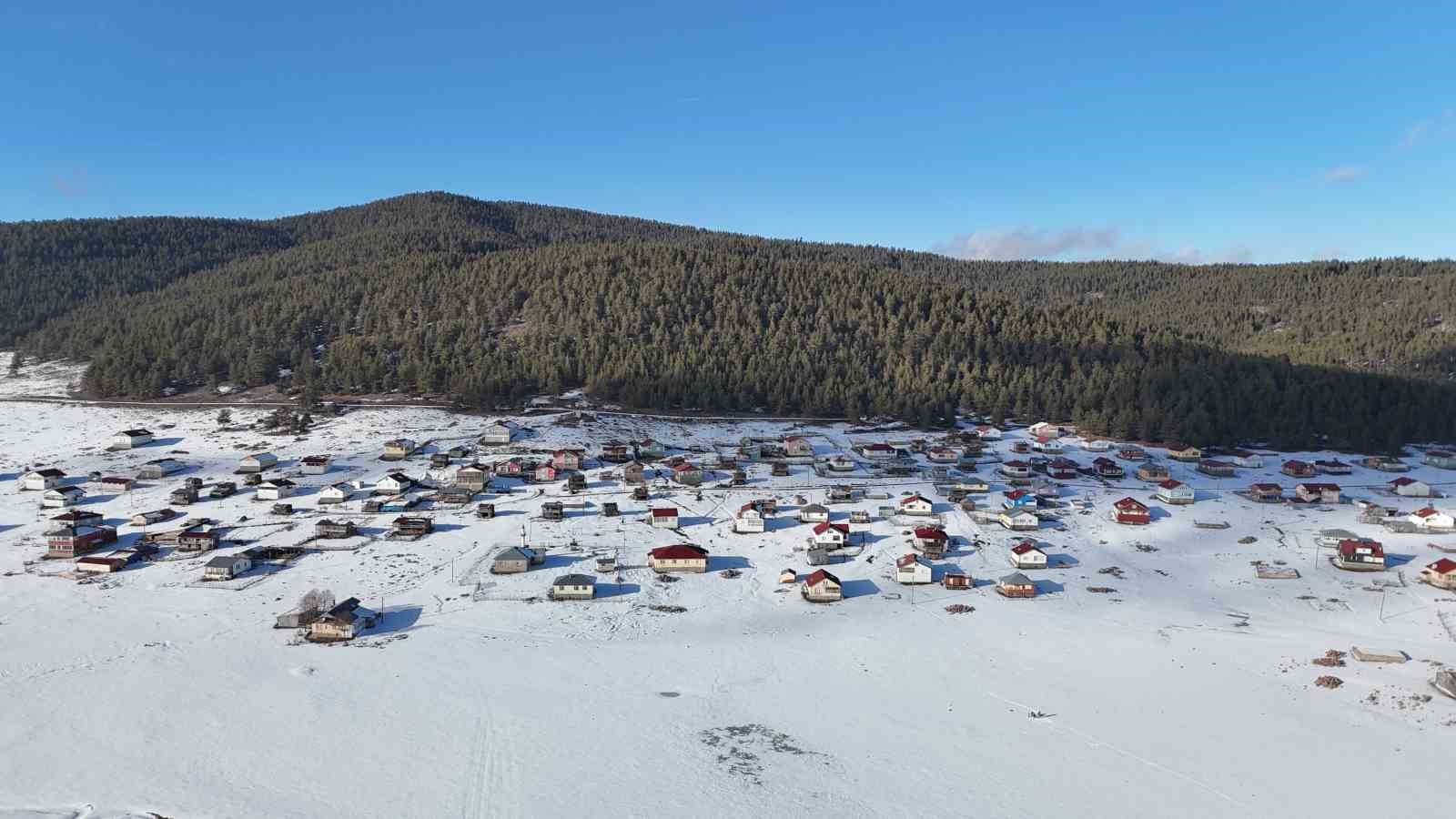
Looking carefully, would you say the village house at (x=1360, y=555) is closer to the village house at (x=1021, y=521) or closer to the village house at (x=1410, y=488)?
the village house at (x=1021, y=521)

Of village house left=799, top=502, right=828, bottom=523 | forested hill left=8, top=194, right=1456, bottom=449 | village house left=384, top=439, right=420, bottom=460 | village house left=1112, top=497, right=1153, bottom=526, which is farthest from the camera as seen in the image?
forested hill left=8, top=194, right=1456, bottom=449

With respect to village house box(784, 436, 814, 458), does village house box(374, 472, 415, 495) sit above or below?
below

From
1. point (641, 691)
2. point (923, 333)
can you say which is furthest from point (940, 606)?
point (923, 333)

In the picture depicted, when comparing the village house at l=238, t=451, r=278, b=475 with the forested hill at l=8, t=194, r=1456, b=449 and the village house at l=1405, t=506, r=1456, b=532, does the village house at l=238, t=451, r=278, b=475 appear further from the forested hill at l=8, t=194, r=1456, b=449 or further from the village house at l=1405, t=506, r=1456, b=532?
the village house at l=1405, t=506, r=1456, b=532

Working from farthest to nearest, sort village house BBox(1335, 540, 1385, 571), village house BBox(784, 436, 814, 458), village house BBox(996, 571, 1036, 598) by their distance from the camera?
1. village house BBox(784, 436, 814, 458)
2. village house BBox(1335, 540, 1385, 571)
3. village house BBox(996, 571, 1036, 598)

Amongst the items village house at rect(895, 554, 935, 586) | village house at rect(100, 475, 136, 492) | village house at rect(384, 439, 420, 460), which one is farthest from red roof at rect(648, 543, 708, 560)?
village house at rect(100, 475, 136, 492)

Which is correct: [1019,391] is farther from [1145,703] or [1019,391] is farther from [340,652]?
[340,652]

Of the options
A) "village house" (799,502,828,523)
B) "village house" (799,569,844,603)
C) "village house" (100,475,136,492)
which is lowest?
"village house" (799,569,844,603)

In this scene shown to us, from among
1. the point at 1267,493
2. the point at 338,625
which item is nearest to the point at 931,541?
the point at 1267,493
